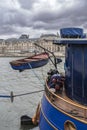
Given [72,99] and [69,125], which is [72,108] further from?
[72,99]

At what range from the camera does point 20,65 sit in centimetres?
1727

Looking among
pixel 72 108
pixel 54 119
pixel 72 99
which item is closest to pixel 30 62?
pixel 72 99

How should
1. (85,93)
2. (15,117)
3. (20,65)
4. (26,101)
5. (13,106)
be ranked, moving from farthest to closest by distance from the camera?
1. (26,101)
2. (13,106)
3. (15,117)
4. (20,65)
5. (85,93)

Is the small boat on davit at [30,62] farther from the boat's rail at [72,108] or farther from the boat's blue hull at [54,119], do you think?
the boat's rail at [72,108]

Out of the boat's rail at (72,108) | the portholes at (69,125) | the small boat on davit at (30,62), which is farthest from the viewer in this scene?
the small boat on davit at (30,62)

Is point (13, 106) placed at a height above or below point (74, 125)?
below

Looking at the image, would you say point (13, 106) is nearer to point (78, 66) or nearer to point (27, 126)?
point (27, 126)

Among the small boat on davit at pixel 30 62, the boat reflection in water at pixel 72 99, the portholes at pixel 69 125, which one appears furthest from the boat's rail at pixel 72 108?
the small boat on davit at pixel 30 62

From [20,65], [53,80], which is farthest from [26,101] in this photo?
[53,80]

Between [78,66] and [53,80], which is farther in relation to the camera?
[53,80]

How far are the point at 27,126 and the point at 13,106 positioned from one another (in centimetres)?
520

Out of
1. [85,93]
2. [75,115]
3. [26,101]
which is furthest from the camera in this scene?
[26,101]

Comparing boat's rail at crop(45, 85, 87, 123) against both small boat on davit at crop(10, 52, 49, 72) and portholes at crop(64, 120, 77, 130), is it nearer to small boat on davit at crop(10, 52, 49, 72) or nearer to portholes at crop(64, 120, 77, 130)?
portholes at crop(64, 120, 77, 130)

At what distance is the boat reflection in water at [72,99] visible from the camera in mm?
9836
